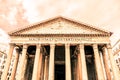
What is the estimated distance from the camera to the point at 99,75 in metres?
14.5

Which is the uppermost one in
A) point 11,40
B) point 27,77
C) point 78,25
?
point 78,25

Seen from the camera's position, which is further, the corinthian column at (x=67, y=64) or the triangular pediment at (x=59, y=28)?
the triangular pediment at (x=59, y=28)

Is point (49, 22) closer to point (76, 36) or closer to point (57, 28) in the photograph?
point (57, 28)

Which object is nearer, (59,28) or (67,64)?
(67,64)

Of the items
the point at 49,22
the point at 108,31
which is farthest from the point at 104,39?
the point at 49,22

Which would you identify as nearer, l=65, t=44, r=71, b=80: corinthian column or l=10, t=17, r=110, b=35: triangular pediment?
l=65, t=44, r=71, b=80: corinthian column

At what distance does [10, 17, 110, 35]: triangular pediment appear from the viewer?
56.3 feet

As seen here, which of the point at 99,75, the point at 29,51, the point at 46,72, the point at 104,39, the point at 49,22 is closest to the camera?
the point at 99,75

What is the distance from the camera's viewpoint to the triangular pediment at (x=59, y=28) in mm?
17175

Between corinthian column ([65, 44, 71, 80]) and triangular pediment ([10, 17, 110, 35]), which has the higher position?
triangular pediment ([10, 17, 110, 35])

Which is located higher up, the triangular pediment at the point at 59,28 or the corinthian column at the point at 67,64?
the triangular pediment at the point at 59,28

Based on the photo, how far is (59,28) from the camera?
17.5m

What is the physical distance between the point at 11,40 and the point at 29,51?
557 cm

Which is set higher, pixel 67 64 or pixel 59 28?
pixel 59 28
